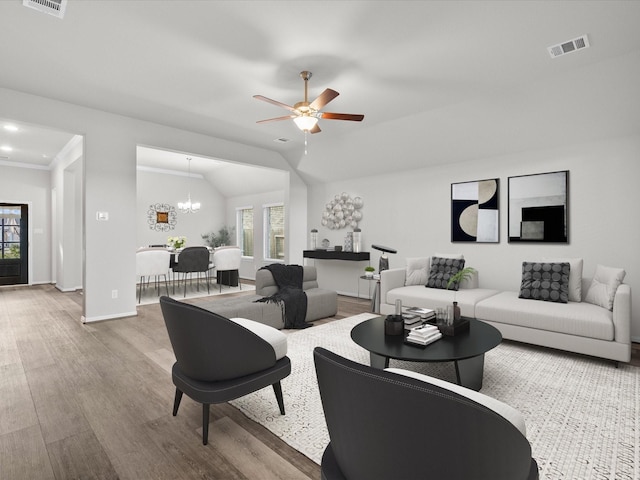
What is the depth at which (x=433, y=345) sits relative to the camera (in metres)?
2.54

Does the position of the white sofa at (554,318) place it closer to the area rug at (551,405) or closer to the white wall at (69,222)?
the area rug at (551,405)

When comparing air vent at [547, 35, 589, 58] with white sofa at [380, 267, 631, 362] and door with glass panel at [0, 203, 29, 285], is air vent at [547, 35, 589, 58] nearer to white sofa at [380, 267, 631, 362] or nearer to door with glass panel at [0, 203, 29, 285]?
white sofa at [380, 267, 631, 362]

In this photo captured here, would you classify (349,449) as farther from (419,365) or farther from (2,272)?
(2,272)

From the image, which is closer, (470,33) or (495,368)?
(470,33)

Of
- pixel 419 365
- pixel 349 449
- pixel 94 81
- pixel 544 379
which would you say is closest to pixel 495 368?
pixel 544 379

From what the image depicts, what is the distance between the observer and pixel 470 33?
2799 millimetres

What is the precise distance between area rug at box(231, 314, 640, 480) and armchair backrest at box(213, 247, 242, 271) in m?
4.41

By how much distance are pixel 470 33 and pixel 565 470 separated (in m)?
3.08

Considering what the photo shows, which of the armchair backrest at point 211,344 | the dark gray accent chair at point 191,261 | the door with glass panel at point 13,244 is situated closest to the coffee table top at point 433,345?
the armchair backrest at point 211,344

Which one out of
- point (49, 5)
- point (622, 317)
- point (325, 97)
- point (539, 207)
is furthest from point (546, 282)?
point (49, 5)

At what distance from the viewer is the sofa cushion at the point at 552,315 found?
10.1 ft

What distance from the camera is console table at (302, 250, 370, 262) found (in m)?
6.19

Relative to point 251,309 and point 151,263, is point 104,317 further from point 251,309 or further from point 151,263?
point 251,309

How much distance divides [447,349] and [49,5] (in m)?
3.90
